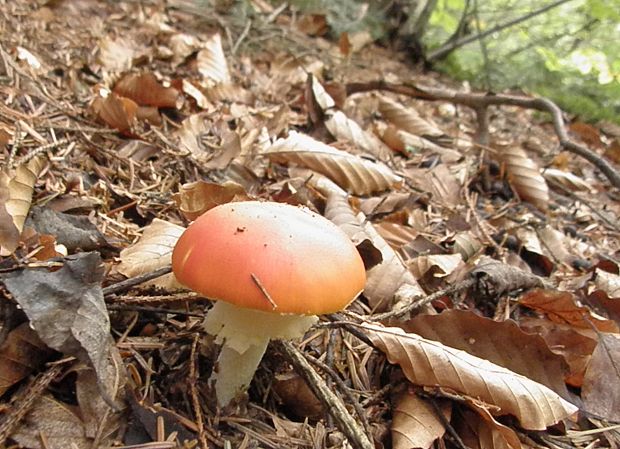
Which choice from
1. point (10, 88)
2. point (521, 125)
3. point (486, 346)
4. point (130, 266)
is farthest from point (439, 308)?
point (521, 125)

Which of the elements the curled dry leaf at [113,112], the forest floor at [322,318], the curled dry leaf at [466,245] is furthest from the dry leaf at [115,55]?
the curled dry leaf at [466,245]

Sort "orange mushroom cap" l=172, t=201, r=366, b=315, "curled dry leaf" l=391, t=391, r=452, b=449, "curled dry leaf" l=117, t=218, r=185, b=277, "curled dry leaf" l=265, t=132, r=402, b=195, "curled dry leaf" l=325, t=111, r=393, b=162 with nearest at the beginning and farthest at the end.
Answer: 1. "orange mushroom cap" l=172, t=201, r=366, b=315
2. "curled dry leaf" l=391, t=391, r=452, b=449
3. "curled dry leaf" l=117, t=218, r=185, b=277
4. "curled dry leaf" l=265, t=132, r=402, b=195
5. "curled dry leaf" l=325, t=111, r=393, b=162

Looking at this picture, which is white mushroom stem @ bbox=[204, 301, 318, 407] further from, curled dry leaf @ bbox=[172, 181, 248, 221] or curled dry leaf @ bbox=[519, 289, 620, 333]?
curled dry leaf @ bbox=[519, 289, 620, 333]

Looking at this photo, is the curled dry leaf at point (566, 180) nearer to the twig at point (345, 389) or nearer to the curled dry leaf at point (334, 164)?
the curled dry leaf at point (334, 164)

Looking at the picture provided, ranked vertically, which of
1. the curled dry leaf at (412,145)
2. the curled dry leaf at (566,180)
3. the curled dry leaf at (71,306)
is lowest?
the curled dry leaf at (566,180)

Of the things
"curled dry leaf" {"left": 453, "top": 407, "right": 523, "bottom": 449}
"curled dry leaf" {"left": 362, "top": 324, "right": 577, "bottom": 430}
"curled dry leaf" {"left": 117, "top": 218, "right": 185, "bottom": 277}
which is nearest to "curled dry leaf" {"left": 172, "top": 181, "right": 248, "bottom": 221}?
"curled dry leaf" {"left": 117, "top": 218, "right": 185, "bottom": 277}

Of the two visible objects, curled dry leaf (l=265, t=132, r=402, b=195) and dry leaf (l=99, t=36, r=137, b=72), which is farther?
dry leaf (l=99, t=36, r=137, b=72)

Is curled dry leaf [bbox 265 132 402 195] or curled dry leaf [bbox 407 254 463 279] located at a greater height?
curled dry leaf [bbox 265 132 402 195]
